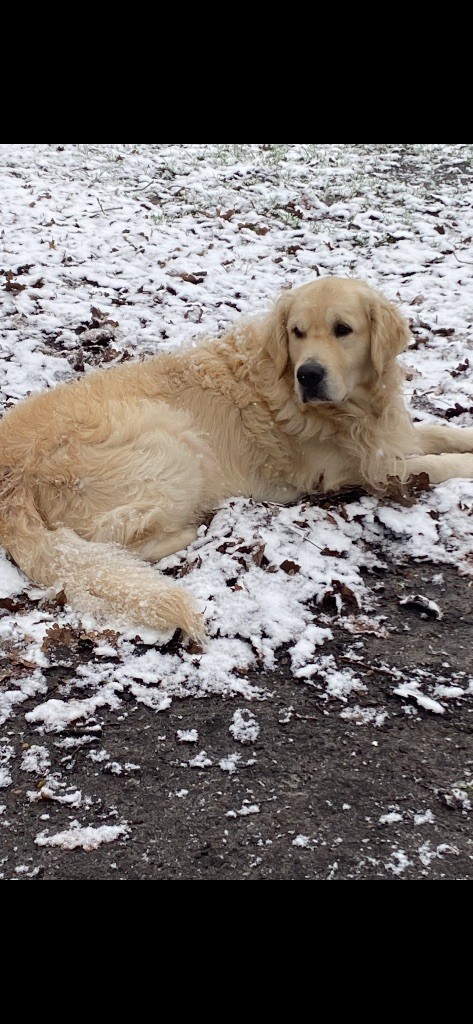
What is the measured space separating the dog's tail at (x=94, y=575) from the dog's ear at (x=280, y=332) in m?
1.45

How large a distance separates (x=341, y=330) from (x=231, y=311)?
258cm

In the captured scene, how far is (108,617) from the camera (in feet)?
11.9

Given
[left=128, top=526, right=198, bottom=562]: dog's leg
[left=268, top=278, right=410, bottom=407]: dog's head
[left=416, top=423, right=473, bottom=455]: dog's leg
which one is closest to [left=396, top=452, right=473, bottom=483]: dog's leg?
[left=416, top=423, right=473, bottom=455]: dog's leg

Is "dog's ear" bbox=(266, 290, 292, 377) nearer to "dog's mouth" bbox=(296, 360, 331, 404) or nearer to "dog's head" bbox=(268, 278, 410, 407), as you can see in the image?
"dog's head" bbox=(268, 278, 410, 407)

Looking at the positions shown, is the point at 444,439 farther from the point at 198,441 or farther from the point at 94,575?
the point at 94,575

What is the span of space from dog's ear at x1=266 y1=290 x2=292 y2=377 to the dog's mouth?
0.99ft

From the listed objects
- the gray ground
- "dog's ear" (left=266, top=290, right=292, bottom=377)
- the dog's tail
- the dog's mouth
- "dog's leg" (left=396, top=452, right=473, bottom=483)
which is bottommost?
the gray ground

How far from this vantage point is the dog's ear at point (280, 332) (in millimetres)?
4535

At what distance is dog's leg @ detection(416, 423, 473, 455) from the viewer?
4840 millimetres

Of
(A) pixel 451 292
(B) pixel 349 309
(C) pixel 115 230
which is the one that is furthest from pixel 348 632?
(C) pixel 115 230

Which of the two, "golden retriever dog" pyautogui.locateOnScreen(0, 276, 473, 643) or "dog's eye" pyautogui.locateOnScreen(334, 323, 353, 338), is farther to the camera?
"dog's eye" pyautogui.locateOnScreen(334, 323, 353, 338)

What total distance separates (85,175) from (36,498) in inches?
264

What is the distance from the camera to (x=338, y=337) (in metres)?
4.33

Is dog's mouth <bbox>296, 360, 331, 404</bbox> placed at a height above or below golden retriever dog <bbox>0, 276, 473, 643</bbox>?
above
